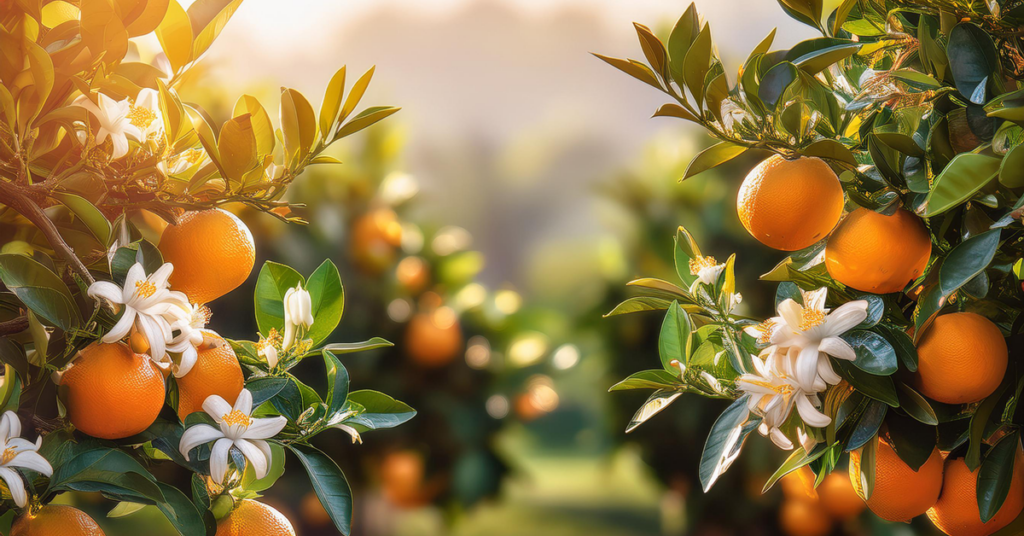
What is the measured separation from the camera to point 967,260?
0.34 meters

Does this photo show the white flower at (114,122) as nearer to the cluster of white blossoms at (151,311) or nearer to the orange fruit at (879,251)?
the cluster of white blossoms at (151,311)

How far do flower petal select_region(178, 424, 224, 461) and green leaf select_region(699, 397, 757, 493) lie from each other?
249 millimetres

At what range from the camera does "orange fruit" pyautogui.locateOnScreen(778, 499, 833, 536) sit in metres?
1.04

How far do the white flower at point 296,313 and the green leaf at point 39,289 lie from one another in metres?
0.10

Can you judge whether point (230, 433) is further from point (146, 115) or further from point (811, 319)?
point (811, 319)

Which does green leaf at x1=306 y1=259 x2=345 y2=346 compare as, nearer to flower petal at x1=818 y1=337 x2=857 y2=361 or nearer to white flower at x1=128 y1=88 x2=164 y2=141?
white flower at x1=128 y1=88 x2=164 y2=141

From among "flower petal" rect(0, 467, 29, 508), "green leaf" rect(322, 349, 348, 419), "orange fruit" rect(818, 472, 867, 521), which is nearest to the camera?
"flower petal" rect(0, 467, 29, 508)

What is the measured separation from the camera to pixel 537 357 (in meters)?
1.09

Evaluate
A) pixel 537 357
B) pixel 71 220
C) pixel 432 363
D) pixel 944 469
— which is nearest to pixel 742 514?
pixel 537 357

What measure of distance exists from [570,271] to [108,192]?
67.7 inches

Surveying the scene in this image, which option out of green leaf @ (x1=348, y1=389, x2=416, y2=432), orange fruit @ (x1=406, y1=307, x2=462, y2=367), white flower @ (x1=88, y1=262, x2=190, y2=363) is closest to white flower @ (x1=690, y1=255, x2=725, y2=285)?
green leaf @ (x1=348, y1=389, x2=416, y2=432)

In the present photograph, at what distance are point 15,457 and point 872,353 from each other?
1.31ft

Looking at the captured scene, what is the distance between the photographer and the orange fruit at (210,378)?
364 mm

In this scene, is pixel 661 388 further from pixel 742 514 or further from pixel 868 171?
pixel 742 514
